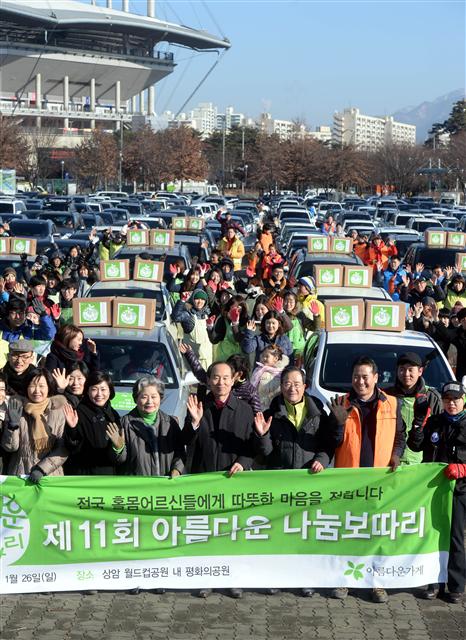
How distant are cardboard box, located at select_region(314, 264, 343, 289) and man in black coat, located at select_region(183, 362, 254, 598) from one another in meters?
8.53

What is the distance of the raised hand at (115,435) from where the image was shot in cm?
781

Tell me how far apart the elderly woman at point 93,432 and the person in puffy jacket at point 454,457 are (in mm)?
2181

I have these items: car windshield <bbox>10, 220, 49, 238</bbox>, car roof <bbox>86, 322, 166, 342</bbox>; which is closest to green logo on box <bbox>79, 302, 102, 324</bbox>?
car roof <bbox>86, 322, 166, 342</bbox>

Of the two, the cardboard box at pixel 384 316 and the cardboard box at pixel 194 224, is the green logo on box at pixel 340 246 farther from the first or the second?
the cardboard box at pixel 384 316

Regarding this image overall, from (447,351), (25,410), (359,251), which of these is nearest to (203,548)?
(25,410)

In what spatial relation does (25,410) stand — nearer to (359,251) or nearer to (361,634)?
(361,634)

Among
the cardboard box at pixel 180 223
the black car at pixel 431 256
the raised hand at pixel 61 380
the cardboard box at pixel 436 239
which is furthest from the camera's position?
the cardboard box at pixel 180 223

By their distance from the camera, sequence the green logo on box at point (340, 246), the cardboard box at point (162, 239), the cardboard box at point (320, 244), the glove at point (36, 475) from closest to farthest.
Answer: the glove at point (36, 475), the cardboard box at point (320, 244), the cardboard box at point (162, 239), the green logo on box at point (340, 246)

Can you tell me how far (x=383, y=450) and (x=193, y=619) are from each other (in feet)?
5.56

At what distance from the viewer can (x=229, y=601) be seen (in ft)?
25.9

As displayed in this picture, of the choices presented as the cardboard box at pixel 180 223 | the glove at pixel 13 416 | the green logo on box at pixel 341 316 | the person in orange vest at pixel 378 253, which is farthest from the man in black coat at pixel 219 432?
the cardboard box at pixel 180 223

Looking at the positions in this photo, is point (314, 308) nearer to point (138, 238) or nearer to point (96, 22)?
point (138, 238)

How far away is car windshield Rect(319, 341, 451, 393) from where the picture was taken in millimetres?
10805

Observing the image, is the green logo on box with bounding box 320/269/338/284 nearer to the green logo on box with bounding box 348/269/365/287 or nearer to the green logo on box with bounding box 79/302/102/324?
the green logo on box with bounding box 348/269/365/287
